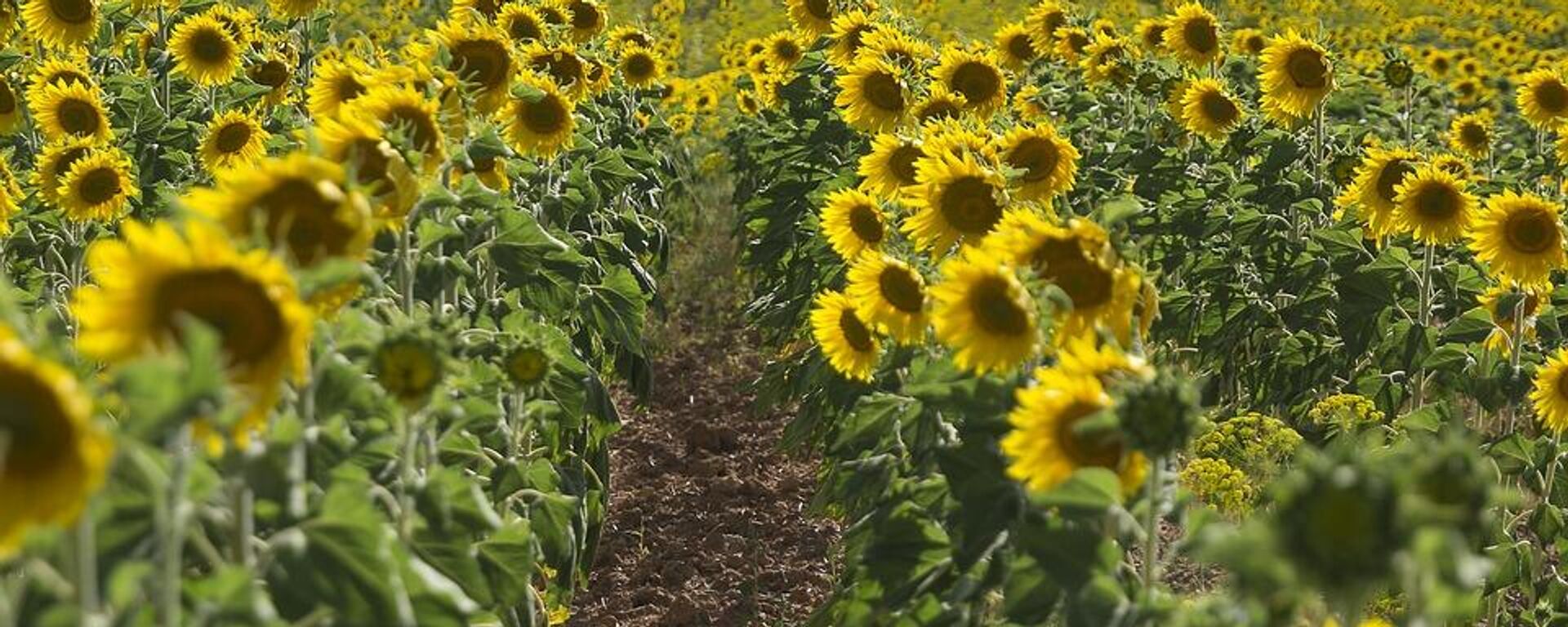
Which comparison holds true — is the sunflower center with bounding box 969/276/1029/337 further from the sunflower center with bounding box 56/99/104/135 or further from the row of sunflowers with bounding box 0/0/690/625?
the sunflower center with bounding box 56/99/104/135

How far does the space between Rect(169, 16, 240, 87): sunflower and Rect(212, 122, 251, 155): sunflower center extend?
42.2 inches

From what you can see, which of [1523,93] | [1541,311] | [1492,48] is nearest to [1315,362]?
[1541,311]

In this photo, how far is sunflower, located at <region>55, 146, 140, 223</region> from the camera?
4.63m

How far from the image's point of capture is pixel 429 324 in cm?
246

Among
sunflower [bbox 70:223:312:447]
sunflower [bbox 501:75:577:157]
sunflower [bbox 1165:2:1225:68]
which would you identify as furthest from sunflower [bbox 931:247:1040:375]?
sunflower [bbox 1165:2:1225:68]

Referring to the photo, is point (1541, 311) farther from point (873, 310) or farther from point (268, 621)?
point (268, 621)

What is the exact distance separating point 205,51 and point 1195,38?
13.2 feet

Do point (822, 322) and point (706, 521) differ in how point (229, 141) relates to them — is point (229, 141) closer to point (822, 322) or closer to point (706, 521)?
point (822, 322)

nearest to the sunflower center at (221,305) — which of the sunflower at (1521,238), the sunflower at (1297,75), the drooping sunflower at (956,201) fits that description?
the drooping sunflower at (956,201)

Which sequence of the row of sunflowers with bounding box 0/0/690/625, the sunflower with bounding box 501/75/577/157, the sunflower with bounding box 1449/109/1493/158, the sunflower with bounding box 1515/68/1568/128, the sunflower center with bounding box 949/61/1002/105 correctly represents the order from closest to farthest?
the row of sunflowers with bounding box 0/0/690/625 < the sunflower with bounding box 501/75/577/157 < the sunflower center with bounding box 949/61/1002/105 < the sunflower with bounding box 1515/68/1568/128 < the sunflower with bounding box 1449/109/1493/158

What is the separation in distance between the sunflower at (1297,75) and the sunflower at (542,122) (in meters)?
2.72

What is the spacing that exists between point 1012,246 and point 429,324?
1.00 meters

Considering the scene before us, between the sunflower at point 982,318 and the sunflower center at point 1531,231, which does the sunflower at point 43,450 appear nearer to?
the sunflower at point 982,318

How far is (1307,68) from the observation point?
578cm
